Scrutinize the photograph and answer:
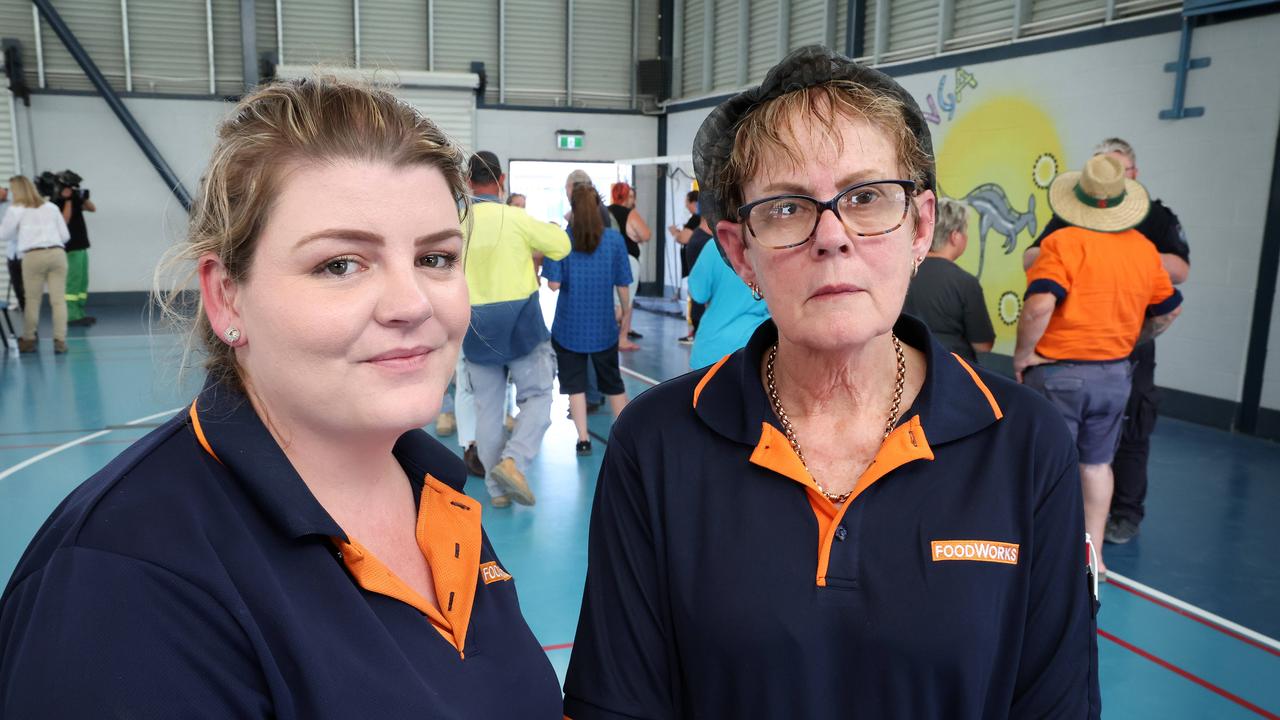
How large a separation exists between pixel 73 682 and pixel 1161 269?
4.13m

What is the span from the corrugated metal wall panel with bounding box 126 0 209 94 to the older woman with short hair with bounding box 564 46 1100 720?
14.3 m

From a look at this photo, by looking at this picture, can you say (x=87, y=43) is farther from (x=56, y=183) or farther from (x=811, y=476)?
(x=811, y=476)

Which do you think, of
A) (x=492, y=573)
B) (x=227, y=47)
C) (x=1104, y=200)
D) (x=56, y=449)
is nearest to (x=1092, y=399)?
(x=1104, y=200)

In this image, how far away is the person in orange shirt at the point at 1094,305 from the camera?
12.0 ft

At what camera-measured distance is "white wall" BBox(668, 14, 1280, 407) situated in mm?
6273

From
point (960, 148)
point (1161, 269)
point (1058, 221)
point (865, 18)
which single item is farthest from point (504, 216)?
point (865, 18)

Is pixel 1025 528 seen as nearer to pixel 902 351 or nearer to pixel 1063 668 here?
pixel 1063 668

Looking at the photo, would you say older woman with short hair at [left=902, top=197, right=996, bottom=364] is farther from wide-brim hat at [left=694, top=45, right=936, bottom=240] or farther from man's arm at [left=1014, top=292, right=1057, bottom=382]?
wide-brim hat at [left=694, top=45, right=936, bottom=240]

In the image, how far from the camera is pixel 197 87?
13.3 metres

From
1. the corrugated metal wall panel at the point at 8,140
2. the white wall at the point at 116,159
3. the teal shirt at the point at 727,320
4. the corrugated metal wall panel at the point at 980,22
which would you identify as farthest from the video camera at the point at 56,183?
the corrugated metal wall panel at the point at 980,22

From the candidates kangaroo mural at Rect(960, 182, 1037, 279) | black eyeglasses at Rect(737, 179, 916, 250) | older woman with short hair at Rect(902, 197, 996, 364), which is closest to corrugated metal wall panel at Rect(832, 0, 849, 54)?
kangaroo mural at Rect(960, 182, 1037, 279)

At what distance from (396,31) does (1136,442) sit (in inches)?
507

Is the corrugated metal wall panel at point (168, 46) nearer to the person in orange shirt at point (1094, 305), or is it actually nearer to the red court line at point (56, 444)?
the red court line at point (56, 444)

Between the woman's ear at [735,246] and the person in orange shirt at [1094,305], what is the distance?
8.99 feet
